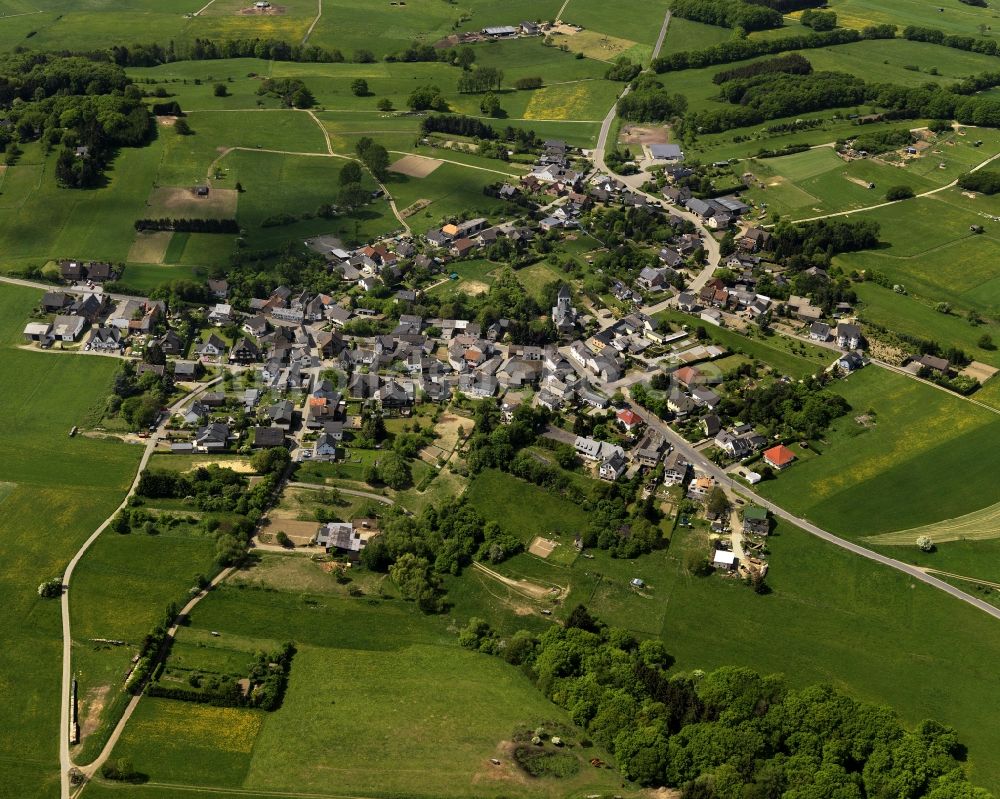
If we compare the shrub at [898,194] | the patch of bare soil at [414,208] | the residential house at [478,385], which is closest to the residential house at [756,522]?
the residential house at [478,385]

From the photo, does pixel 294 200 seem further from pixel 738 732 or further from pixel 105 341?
pixel 738 732

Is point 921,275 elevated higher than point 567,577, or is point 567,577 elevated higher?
point 921,275

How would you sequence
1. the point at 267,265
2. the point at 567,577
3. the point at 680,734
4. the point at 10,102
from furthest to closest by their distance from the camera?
the point at 10,102 < the point at 267,265 < the point at 567,577 < the point at 680,734

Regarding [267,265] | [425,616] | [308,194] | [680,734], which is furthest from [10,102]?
[680,734]

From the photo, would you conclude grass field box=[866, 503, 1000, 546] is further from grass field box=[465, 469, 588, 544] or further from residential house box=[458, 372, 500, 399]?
residential house box=[458, 372, 500, 399]

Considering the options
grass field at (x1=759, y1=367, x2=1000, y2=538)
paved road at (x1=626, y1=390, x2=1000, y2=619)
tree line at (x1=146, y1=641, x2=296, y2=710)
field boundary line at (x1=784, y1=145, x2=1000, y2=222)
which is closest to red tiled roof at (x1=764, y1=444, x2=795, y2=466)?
grass field at (x1=759, y1=367, x2=1000, y2=538)

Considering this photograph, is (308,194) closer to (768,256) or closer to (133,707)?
(768,256)
